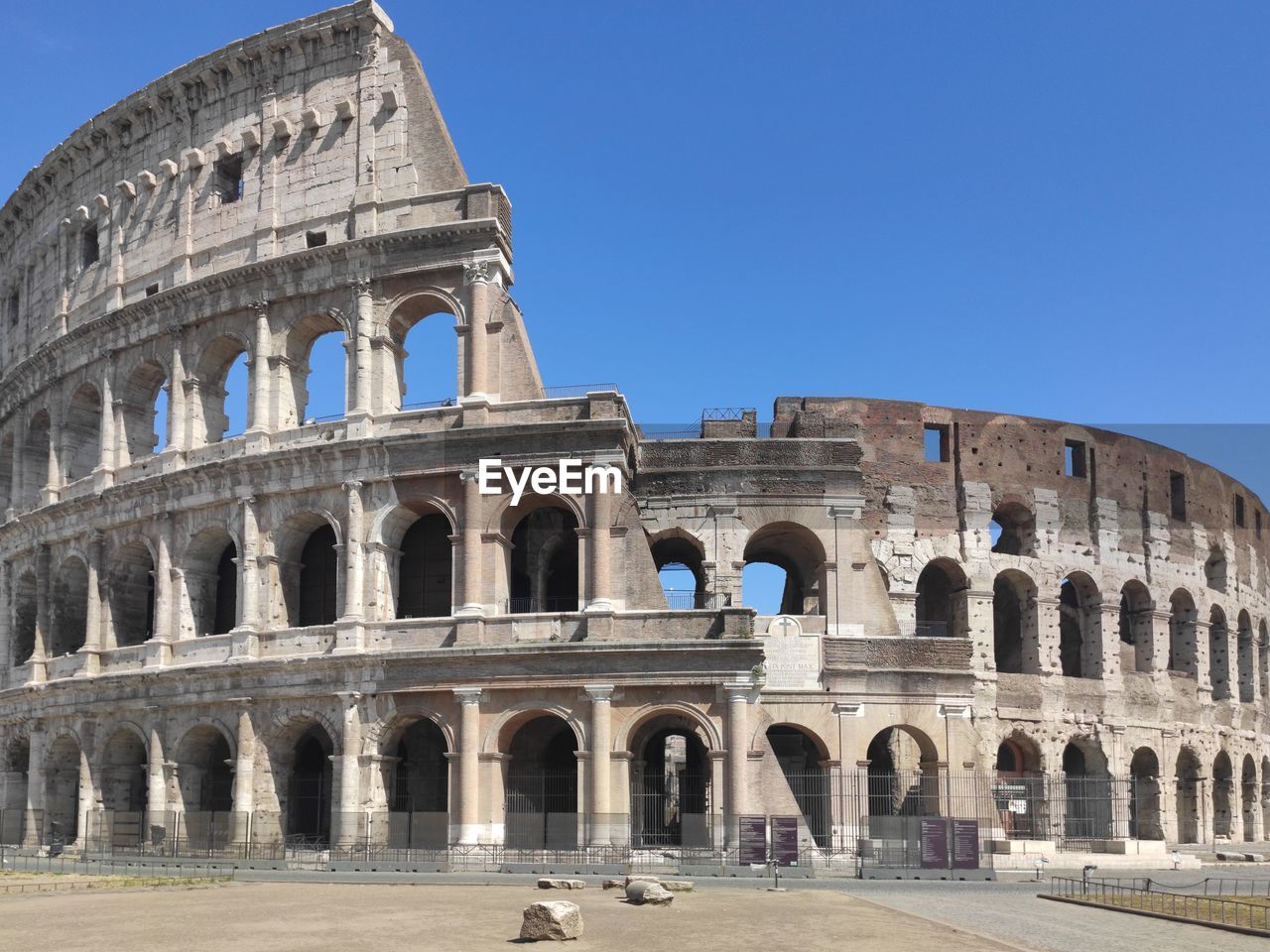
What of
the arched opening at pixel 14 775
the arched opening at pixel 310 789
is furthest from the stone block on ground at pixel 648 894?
the arched opening at pixel 14 775

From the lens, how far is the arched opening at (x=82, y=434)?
3431cm

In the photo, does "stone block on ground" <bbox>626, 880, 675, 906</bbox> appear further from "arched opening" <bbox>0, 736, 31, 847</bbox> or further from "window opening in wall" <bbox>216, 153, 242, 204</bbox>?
"arched opening" <bbox>0, 736, 31, 847</bbox>

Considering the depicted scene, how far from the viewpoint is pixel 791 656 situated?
28750 millimetres

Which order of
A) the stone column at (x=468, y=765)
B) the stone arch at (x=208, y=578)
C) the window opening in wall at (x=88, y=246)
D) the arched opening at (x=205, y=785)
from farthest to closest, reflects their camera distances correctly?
1. the window opening in wall at (x=88, y=246)
2. the stone arch at (x=208, y=578)
3. the arched opening at (x=205, y=785)
4. the stone column at (x=468, y=765)

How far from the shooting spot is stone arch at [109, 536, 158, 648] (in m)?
31.8

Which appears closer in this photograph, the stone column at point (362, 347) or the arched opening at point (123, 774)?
the stone column at point (362, 347)

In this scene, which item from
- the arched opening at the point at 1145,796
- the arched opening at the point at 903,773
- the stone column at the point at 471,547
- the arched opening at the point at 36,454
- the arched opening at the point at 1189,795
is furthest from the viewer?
the arched opening at the point at 1189,795

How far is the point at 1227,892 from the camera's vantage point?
2211 cm

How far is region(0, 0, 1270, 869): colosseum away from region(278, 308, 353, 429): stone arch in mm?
84

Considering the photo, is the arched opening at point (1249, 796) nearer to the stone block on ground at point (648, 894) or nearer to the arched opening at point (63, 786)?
the stone block on ground at point (648, 894)

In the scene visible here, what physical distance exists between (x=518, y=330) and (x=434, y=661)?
6.87m

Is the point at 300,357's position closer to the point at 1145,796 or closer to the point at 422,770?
the point at 422,770

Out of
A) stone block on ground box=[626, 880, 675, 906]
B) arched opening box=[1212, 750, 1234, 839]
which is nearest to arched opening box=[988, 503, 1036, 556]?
arched opening box=[1212, 750, 1234, 839]

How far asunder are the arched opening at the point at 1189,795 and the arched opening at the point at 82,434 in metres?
29.0
